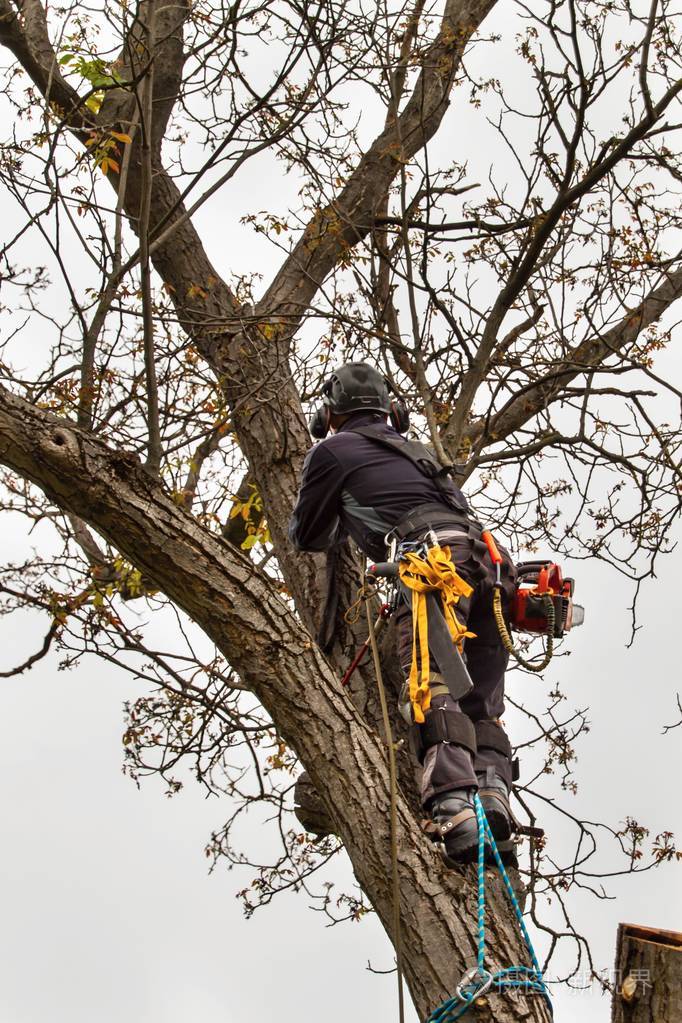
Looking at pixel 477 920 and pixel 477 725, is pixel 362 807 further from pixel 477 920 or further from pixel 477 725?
pixel 477 725

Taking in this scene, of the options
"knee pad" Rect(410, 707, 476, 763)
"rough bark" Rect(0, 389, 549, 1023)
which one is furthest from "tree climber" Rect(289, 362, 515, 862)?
"rough bark" Rect(0, 389, 549, 1023)

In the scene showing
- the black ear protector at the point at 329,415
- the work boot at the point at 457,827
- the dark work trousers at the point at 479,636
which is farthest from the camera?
the black ear protector at the point at 329,415

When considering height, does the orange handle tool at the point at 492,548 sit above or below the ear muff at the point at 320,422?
below

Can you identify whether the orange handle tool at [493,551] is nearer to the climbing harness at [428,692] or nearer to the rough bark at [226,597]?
the climbing harness at [428,692]

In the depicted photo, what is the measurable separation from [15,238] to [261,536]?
3.01 metres

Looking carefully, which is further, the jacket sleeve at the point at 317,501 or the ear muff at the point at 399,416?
the ear muff at the point at 399,416

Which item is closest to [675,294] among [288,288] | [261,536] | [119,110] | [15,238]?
[288,288]

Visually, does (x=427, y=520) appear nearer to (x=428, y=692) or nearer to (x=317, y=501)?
(x=317, y=501)

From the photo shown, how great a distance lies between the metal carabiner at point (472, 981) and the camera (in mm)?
3625

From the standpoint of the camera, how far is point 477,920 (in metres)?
3.82

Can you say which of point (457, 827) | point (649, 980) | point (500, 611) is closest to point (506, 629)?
point (500, 611)

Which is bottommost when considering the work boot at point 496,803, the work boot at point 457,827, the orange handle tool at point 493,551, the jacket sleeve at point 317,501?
the work boot at point 457,827

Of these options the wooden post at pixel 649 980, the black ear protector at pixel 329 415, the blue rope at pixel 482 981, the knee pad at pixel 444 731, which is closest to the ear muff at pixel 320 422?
the black ear protector at pixel 329 415

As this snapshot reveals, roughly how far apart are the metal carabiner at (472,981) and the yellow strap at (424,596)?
2.90 ft
